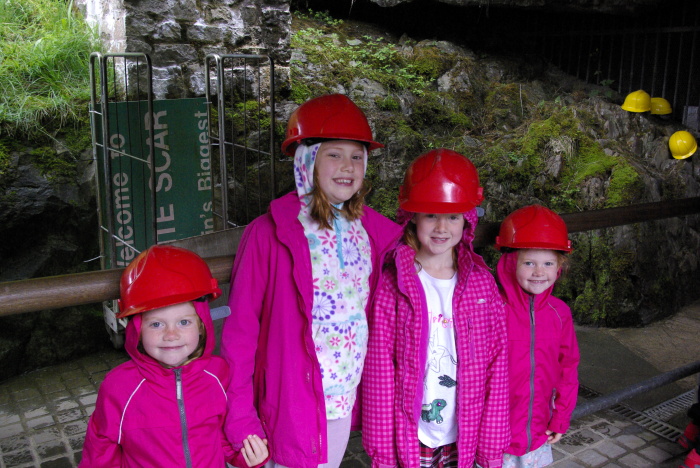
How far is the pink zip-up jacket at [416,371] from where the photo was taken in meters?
1.98

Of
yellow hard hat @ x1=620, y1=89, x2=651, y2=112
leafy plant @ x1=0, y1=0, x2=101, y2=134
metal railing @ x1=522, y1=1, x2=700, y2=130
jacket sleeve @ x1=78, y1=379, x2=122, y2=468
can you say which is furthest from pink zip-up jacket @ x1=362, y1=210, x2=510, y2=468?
metal railing @ x1=522, y1=1, x2=700, y2=130

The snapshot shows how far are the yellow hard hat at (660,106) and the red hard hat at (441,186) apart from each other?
722 cm

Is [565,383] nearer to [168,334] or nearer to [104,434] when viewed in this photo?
[168,334]

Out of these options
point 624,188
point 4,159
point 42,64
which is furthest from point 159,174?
point 624,188

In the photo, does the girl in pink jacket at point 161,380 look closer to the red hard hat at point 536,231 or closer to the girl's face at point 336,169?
the girl's face at point 336,169

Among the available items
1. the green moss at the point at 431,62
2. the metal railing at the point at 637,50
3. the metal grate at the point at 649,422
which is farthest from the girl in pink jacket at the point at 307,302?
the metal railing at the point at 637,50

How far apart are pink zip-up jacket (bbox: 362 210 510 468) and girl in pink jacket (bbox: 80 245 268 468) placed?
54cm

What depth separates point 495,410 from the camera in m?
2.04

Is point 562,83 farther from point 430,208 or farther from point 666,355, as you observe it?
point 430,208

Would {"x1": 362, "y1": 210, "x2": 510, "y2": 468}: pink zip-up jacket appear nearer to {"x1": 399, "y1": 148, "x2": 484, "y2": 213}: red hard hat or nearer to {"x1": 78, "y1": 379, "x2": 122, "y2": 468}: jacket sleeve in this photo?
{"x1": 399, "y1": 148, "x2": 484, "y2": 213}: red hard hat

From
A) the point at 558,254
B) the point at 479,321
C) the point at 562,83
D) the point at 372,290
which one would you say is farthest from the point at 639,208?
the point at 562,83

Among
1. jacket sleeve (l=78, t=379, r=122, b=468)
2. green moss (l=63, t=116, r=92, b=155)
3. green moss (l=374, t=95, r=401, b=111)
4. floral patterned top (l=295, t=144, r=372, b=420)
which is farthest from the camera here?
green moss (l=374, t=95, r=401, b=111)

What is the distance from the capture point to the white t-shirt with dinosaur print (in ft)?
6.66

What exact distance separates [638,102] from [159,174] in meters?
6.24
